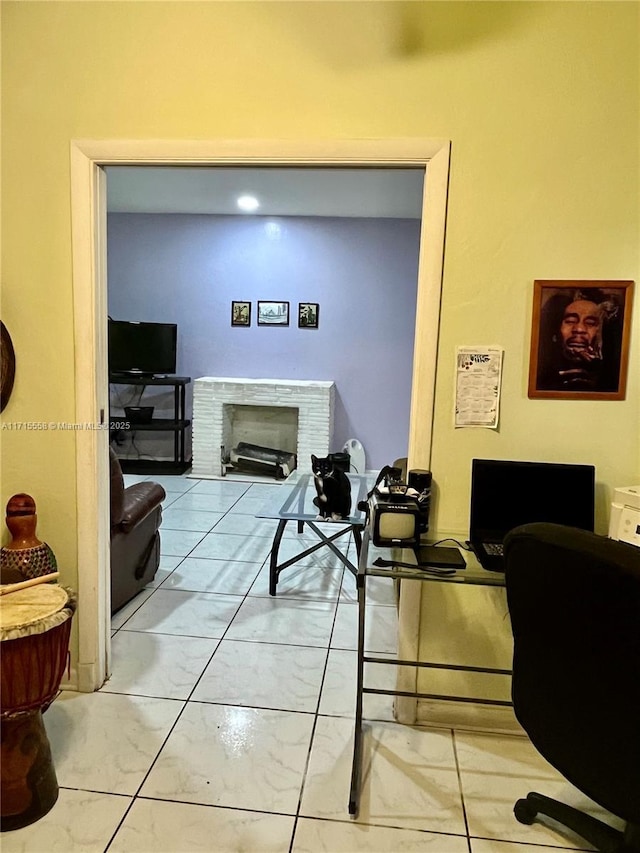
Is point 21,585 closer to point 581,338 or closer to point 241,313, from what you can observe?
point 581,338

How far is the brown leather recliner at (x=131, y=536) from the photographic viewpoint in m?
2.73

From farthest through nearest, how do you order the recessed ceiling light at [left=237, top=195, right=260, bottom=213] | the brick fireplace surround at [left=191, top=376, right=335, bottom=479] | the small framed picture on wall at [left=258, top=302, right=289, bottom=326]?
1. the small framed picture on wall at [left=258, top=302, right=289, bottom=326]
2. the brick fireplace surround at [left=191, top=376, right=335, bottom=479]
3. the recessed ceiling light at [left=237, top=195, right=260, bottom=213]

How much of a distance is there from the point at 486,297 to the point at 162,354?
179 inches

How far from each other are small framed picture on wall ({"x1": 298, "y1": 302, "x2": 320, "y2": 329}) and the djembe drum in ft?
15.1

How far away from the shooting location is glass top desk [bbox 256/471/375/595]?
319 cm

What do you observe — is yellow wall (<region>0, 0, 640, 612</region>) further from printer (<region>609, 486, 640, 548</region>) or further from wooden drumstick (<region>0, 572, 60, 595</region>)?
wooden drumstick (<region>0, 572, 60, 595</region>)

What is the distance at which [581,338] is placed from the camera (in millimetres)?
1940

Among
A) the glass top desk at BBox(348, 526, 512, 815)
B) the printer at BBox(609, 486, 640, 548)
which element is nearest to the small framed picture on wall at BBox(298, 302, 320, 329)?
the glass top desk at BBox(348, 526, 512, 815)

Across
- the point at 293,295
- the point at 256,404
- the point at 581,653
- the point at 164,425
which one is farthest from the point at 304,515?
the point at 293,295

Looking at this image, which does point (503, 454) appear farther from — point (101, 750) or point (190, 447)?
point (190, 447)

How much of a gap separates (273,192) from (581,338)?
3.76 metres

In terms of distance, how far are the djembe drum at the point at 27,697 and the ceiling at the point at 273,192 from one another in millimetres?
3388

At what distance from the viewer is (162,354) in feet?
19.5

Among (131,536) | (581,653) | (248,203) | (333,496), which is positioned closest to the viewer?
(581,653)
